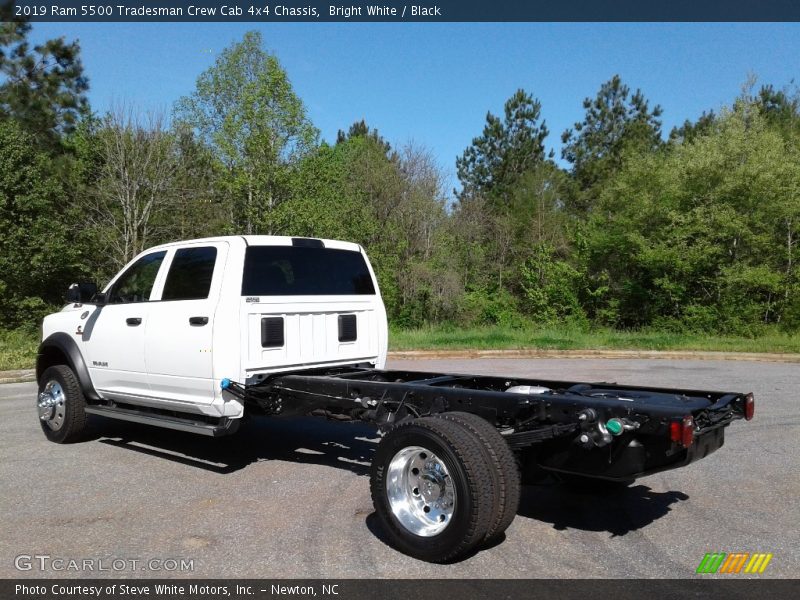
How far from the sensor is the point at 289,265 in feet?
20.8

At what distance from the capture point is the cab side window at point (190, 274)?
6107mm

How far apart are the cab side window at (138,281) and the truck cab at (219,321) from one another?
1cm

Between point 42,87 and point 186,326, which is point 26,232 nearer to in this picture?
point 42,87

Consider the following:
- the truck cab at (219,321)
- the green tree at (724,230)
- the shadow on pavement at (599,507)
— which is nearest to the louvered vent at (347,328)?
the truck cab at (219,321)

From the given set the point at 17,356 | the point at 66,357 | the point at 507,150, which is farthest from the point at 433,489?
the point at 507,150

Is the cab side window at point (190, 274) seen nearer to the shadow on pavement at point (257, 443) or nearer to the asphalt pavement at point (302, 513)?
the shadow on pavement at point (257, 443)

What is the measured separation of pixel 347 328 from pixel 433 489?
2.71 m

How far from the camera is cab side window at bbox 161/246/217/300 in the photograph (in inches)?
240

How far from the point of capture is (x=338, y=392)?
5367mm

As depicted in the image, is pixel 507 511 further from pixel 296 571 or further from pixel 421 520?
pixel 296 571

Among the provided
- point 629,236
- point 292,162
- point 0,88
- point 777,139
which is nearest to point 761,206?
point 777,139

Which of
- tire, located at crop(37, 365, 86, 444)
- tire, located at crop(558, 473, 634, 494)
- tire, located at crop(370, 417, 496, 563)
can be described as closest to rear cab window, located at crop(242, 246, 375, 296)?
tire, located at crop(370, 417, 496, 563)

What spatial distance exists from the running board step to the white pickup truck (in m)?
0.02
